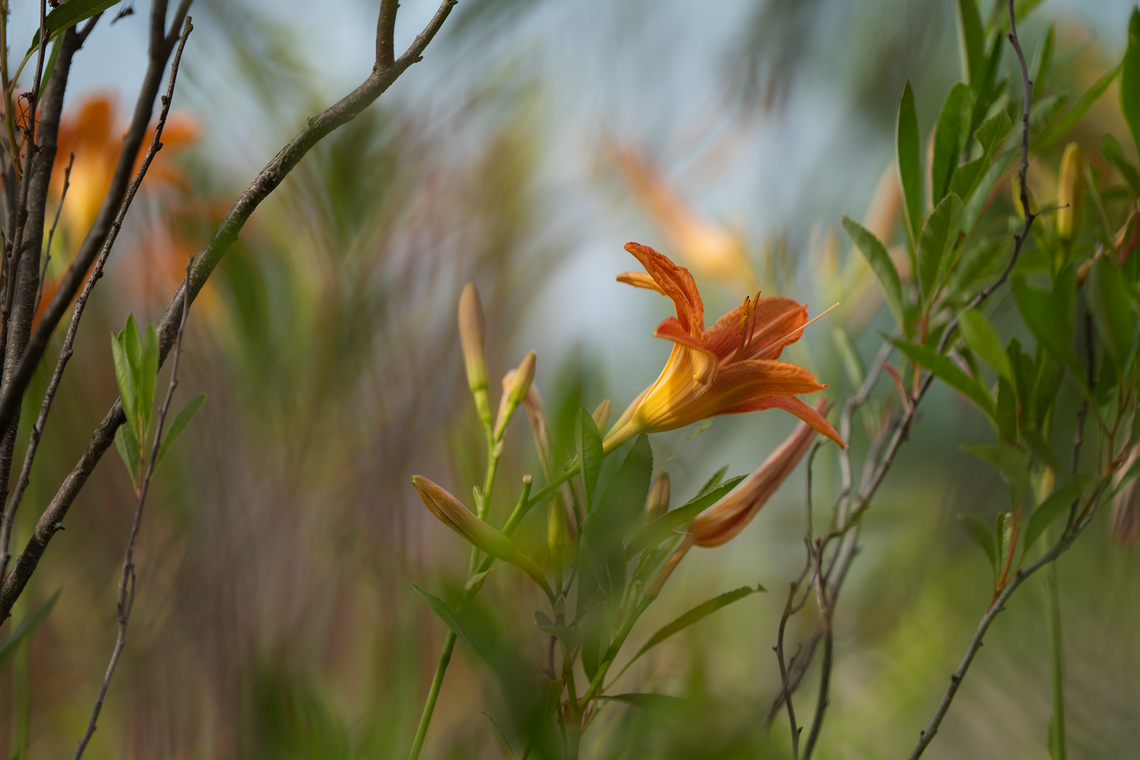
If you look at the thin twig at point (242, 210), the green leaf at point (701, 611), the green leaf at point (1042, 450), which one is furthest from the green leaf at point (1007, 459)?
the thin twig at point (242, 210)

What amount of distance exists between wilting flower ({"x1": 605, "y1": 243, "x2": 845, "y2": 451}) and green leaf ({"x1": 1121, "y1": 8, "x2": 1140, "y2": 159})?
19cm

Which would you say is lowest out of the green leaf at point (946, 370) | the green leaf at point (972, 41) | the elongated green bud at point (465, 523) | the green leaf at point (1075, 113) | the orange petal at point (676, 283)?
the elongated green bud at point (465, 523)

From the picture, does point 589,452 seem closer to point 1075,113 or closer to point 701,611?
point 701,611

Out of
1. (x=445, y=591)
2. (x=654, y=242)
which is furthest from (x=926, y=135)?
(x=445, y=591)

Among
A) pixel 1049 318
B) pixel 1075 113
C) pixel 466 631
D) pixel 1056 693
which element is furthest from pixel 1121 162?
pixel 466 631

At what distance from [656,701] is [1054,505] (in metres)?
0.17

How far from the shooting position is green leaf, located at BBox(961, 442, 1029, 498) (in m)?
0.27

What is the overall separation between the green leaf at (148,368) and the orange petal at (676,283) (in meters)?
0.14

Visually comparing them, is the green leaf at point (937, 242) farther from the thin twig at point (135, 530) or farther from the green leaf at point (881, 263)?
the thin twig at point (135, 530)

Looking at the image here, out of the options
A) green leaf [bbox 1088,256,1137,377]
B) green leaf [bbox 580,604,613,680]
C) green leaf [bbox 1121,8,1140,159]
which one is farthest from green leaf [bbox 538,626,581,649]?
green leaf [bbox 1121,8,1140,159]

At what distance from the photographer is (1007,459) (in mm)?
275

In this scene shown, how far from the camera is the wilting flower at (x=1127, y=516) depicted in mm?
386

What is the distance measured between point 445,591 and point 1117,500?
426 mm

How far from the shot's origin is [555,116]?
0.59 meters
